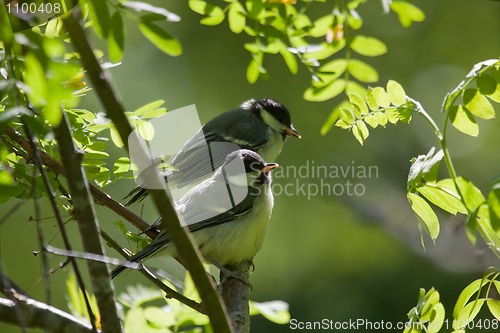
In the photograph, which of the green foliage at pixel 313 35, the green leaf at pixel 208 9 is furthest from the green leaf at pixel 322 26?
the green leaf at pixel 208 9

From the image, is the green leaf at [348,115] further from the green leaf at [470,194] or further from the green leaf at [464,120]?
the green leaf at [470,194]

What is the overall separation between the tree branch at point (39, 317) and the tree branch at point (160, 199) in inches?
11.6

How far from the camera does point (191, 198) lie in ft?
11.6

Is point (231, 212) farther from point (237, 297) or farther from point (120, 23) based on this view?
point (120, 23)

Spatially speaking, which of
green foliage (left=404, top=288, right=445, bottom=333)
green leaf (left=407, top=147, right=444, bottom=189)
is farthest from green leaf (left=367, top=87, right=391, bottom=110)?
green foliage (left=404, top=288, right=445, bottom=333)

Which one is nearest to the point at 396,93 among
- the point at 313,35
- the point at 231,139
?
the point at 313,35

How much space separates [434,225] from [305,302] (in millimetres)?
4920

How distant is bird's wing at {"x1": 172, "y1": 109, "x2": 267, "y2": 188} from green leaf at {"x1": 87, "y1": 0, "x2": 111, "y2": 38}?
3.13 m

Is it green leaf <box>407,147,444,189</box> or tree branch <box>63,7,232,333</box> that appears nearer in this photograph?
tree branch <box>63,7,232,333</box>

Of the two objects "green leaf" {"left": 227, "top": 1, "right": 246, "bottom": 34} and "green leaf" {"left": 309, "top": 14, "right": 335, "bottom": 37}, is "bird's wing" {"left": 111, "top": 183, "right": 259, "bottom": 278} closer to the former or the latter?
"green leaf" {"left": 227, "top": 1, "right": 246, "bottom": 34}

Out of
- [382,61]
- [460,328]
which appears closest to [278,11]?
[460,328]

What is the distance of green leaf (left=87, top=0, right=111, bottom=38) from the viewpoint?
1.42 meters

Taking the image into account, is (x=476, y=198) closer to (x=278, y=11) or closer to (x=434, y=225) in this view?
(x=434, y=225)

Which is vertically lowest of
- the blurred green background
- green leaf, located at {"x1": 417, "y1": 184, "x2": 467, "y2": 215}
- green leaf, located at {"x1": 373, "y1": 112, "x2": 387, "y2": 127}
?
the blurred green background
